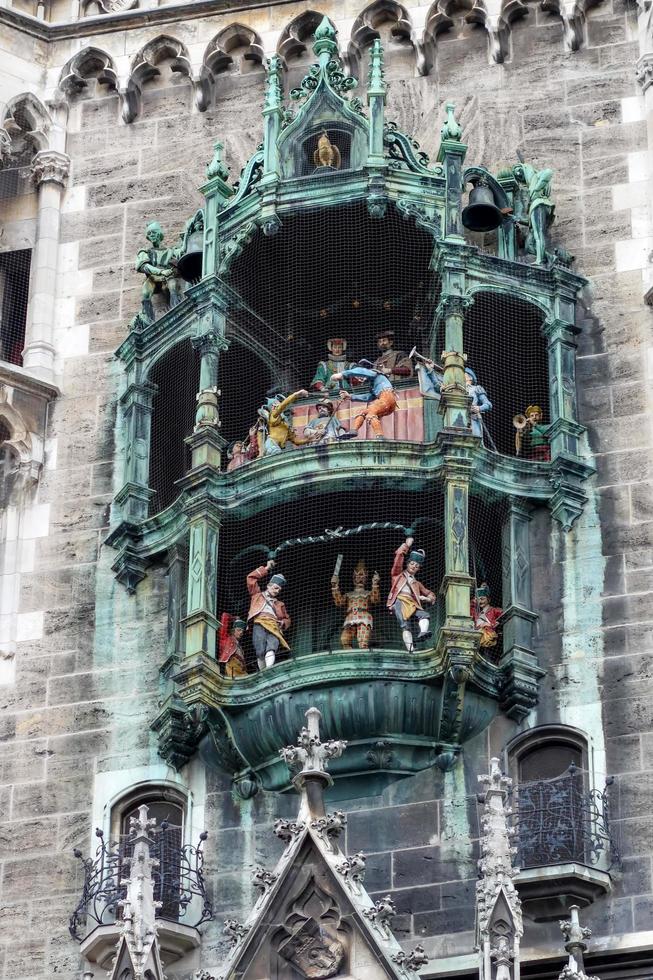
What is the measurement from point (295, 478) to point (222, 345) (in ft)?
5.82

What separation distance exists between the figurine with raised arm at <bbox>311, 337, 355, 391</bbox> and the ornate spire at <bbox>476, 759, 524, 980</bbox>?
4.63 m

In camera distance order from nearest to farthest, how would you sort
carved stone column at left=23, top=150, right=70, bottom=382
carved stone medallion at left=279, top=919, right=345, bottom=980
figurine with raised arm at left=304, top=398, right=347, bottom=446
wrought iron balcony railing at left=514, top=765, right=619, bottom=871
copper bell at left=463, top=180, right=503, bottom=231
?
carved stone medallion at left=279, top=919, right=345, bottom=980 → wrought iron balcony railing at left=514, top=765, right=619, bottom=871 → figurine with raised arm at left=304, top=398, right=347, bottom=446 → copper bell at left=463, top=180, right=503, bottom=231 → carved stone column at left=23, top=150, right=70, bottom=382

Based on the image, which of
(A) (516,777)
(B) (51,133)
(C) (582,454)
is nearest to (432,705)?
(A) (516,777)

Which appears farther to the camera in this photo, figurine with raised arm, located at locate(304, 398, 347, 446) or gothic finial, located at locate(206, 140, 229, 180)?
gothic finial, located at locate(206, 140, 229, 180)

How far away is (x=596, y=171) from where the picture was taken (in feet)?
96.8

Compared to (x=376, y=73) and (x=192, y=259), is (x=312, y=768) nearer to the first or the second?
(x=192, y=259)

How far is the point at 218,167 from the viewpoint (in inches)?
1157

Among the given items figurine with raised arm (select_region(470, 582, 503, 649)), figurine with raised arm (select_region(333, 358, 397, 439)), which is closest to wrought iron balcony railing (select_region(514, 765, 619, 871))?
figurine with raised arm (select_region(470, 582, 503, 649))

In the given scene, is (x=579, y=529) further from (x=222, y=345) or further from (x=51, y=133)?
(x=51, y=133)

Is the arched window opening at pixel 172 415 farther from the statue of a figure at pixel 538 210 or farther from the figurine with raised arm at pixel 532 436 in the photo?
the statue of a figure at pixel 538 210

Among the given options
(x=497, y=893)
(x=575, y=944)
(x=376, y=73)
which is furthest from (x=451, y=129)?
(x=575, y=944)

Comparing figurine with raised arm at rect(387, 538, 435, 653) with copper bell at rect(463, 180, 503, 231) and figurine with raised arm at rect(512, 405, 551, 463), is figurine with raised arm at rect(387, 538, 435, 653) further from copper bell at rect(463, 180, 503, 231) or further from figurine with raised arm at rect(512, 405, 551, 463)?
copper bell at rect(463, 180, 503, 231)

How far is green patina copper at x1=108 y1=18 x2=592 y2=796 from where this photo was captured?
86.8 ft

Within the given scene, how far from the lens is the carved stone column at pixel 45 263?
29609 millimetres
